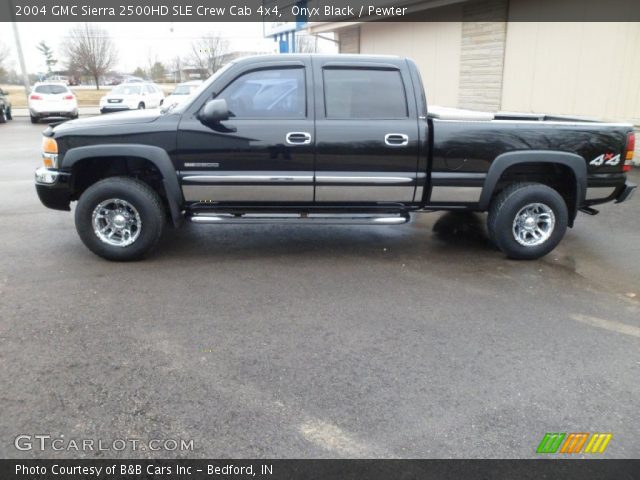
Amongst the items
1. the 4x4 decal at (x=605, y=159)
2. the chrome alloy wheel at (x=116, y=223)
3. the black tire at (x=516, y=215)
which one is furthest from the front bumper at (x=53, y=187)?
the 4x4 decal at (x=605, y=159)

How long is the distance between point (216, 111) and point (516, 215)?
319 cm

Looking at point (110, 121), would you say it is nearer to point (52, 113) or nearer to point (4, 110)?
point (52, 113)

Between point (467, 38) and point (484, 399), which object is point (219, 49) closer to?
point (467, 38)

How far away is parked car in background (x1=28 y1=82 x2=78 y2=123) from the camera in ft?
70.0

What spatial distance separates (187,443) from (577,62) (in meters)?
11.4

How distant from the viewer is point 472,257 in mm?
5750

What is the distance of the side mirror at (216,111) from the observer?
4.88 meters

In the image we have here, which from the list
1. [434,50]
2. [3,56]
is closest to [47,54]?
[3,56]

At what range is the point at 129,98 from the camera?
893 inches

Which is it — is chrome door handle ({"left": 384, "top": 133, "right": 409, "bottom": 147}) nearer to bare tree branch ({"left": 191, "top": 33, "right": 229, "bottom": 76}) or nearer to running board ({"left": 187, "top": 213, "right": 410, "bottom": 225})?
running board ({"left": 187, "top": 213, "right": 410, "bottom": 225})

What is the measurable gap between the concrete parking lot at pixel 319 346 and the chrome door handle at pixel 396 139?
122 cm

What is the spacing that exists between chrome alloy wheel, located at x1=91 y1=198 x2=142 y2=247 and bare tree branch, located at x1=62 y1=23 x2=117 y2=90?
47.3 metres

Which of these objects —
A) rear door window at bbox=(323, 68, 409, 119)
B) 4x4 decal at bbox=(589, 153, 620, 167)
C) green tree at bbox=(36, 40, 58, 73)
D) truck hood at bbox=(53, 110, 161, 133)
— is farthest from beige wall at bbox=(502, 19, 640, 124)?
green tree at bbox=(36, 40, 58, 73)
